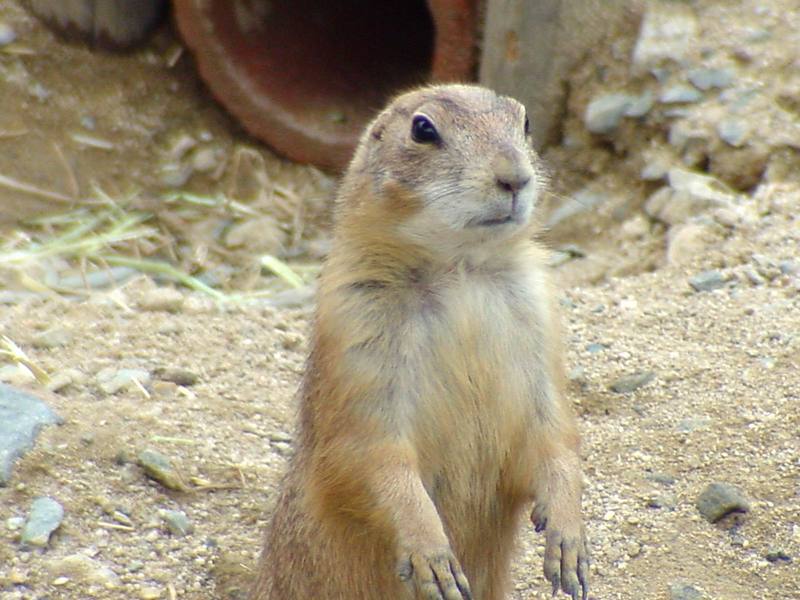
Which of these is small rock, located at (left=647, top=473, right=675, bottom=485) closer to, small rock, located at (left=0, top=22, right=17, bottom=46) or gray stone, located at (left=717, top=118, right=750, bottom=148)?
gray stone, located at (left=717, top=118, right=750, bottom=148)

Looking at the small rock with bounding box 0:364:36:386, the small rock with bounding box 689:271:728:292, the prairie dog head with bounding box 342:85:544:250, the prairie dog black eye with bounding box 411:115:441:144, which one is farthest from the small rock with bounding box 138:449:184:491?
the small rock with bounding box 689:271:728:292

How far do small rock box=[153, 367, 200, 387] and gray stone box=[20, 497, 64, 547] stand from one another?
927mm

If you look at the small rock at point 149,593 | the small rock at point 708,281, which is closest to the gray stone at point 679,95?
the small rock at point 708,281

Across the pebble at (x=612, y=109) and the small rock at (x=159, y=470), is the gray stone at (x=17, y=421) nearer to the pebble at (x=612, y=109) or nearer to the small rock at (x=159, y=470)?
the small rock at (x=159, y=470)

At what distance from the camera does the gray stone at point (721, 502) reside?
402cm

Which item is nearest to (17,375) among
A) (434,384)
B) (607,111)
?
(434,384)

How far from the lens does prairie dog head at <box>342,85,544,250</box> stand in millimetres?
3156

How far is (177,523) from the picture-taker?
13.6ft

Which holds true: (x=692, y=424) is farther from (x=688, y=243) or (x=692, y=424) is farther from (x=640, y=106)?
(x=640, y=106)

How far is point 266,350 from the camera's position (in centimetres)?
523

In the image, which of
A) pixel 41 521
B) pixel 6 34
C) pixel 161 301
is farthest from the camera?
pixel 6 34

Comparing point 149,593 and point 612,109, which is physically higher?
point 612,109

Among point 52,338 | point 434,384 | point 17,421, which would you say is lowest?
point 52,338

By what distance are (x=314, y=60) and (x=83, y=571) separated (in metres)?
4.87
